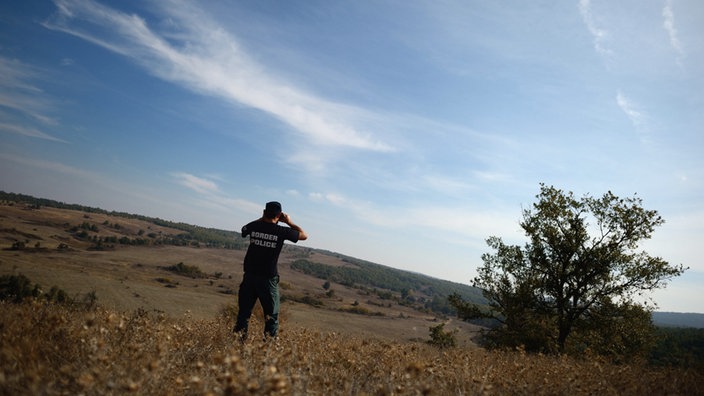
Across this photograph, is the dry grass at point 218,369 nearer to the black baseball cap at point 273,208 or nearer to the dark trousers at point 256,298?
the dark trousers at point 256,298

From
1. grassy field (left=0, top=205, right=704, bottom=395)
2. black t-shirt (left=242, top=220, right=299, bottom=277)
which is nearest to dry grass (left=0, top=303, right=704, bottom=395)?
grassy field (left=0, top=205, right=704, bottom=395)

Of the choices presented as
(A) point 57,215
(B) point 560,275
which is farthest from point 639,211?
(A) point 57,215

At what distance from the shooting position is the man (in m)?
6.04

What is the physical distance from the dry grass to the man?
1.75 ft

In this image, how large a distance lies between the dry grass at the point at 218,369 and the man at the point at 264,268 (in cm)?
53

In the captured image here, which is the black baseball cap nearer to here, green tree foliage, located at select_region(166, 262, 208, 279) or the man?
the man

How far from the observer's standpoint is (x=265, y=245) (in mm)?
6340

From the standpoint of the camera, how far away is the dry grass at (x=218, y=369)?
8.71 ft

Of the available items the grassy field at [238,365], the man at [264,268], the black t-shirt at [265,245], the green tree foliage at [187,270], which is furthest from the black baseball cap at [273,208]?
the green tree foliage at [187,270]

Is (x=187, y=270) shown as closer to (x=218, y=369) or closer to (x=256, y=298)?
(x=256, y=298)

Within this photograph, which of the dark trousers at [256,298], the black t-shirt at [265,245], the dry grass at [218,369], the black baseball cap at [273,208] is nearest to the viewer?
the dry grass at [218,369]

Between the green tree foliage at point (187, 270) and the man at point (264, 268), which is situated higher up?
the man at point (264, 268)

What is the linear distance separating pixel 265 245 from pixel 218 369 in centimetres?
343

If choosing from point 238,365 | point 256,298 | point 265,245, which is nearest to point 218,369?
point 238,365
